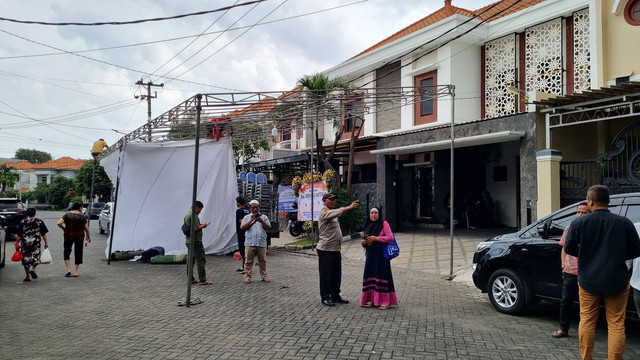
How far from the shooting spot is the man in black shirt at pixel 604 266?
13.3 ft

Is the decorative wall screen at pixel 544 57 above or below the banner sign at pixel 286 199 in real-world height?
above

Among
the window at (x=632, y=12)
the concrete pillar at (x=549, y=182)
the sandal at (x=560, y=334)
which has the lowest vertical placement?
the sandal at (x=560, y=334)

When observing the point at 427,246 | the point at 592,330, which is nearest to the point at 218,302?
the point at 592,330

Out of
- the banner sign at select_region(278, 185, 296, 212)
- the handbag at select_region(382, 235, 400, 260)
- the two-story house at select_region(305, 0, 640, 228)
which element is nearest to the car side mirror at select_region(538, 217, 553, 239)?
the handbag at select_region(382, 235, 400, 260)

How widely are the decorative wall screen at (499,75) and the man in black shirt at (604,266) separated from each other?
12192mm

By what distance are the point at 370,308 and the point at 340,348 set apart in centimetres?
194

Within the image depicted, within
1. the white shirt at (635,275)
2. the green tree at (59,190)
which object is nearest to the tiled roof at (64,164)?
the green tree at (59,190)

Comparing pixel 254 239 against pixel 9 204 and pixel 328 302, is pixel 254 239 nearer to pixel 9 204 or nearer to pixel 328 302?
pixel 328 302

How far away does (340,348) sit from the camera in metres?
4.95

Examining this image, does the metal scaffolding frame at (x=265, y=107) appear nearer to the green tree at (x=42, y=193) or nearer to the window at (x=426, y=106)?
the window at (x=426, y=106)

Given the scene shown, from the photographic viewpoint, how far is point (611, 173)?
33.3 feet

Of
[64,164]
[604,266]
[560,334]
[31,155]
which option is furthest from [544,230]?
[31,155]

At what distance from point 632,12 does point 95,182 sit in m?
39.7

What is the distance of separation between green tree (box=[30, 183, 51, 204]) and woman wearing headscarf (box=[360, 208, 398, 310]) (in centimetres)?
5915
